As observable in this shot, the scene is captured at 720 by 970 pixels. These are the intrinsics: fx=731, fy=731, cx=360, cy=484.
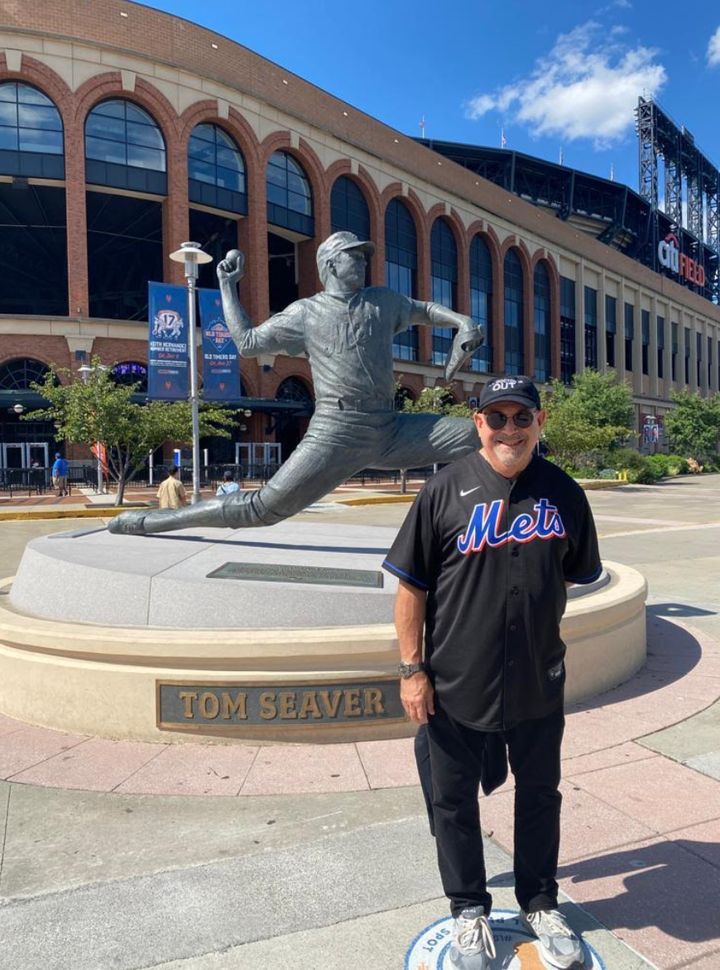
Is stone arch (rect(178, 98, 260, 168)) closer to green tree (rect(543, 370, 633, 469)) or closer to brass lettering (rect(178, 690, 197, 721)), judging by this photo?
green tree (rect(543, 370, 633, 469))

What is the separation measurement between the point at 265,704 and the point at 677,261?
84574 millimetres

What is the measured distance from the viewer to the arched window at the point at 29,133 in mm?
29625

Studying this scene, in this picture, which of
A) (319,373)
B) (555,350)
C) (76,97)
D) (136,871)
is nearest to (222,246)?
(76,97)

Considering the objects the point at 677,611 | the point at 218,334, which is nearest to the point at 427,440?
the point at 677,611

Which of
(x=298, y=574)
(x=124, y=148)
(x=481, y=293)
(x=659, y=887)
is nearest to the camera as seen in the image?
(x=659, y=887)

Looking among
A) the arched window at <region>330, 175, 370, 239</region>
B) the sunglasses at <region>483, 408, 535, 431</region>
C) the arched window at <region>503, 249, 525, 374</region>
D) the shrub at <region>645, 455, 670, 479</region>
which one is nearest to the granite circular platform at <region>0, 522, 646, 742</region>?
the sunglasses at <region>483, 408, 535, 431</region>

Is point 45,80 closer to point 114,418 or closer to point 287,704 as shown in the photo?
point 114,418

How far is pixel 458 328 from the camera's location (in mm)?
5355

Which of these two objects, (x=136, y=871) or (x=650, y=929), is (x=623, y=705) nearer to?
Result: (x=650, y=929)

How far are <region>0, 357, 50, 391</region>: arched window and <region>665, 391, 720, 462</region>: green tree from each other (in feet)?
129

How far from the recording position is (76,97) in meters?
30.1

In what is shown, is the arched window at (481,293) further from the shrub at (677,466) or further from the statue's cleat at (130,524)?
the statue's cleat at (130,524)

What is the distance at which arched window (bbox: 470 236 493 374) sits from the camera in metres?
48.1

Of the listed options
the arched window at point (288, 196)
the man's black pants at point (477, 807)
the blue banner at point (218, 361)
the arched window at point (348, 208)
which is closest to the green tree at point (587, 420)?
the blue banner at point (218, 361)
